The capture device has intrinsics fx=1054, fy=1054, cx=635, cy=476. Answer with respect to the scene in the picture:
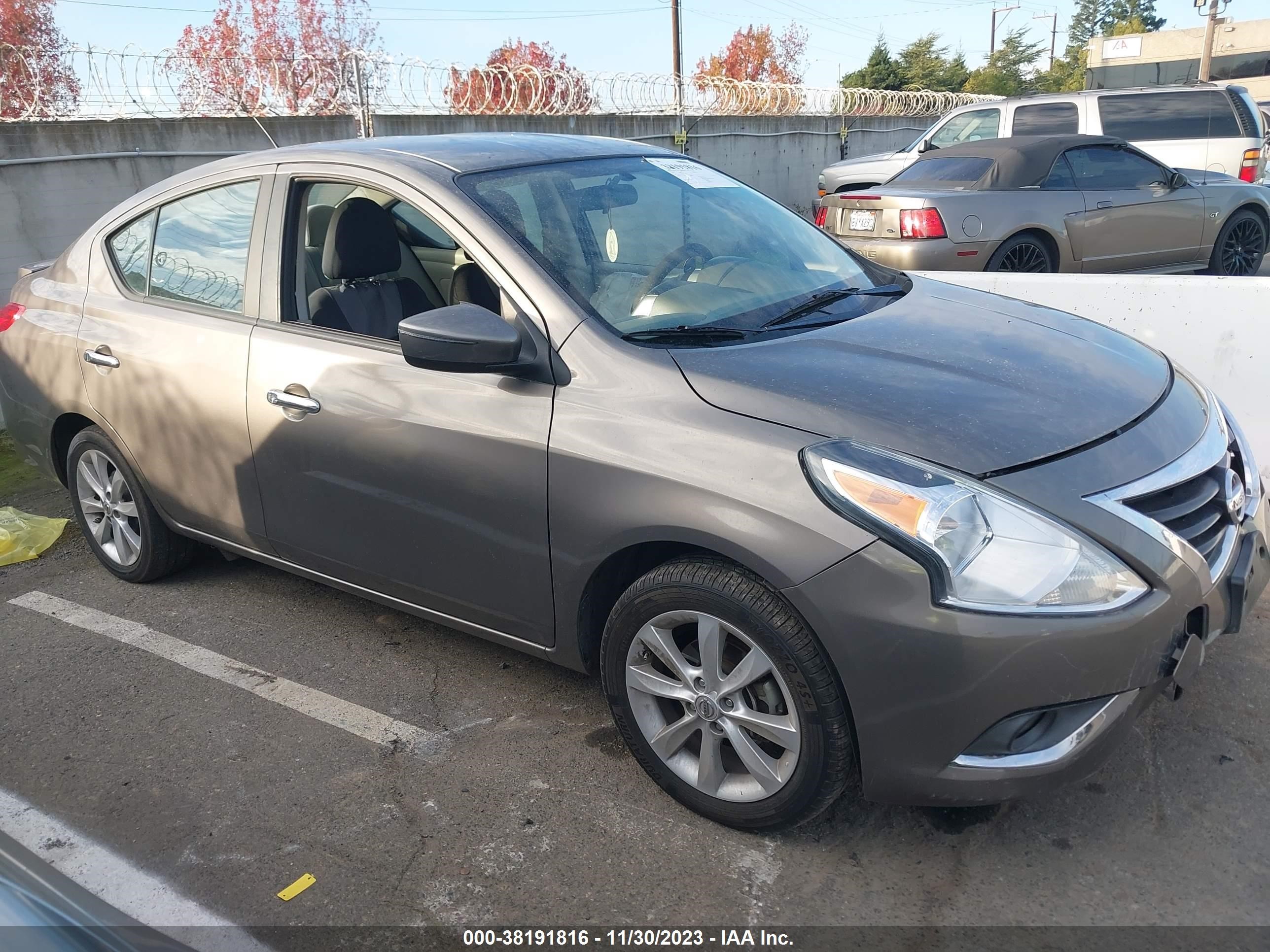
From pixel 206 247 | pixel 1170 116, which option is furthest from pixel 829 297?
pixel 1170 116

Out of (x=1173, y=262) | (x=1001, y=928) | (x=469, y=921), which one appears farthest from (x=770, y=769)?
(x=1173, y=262)

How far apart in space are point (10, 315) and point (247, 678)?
2097mm

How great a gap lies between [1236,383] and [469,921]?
3997mm

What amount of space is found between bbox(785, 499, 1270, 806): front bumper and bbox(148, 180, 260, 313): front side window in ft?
7.76

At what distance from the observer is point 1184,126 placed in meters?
11.5

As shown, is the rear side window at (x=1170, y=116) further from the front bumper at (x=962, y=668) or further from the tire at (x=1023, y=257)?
the front bumper at (x=962, y=668)

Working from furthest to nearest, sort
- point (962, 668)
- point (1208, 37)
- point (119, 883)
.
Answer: point (1208, 37)
point (119, 883)
point (962, 668)

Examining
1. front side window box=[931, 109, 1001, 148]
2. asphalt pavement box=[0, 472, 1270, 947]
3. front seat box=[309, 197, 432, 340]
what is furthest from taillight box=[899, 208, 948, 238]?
front seat box=[309, 197, 432, 340]

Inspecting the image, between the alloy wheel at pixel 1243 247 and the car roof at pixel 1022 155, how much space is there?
1.42 meters

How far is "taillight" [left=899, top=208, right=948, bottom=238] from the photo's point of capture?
7820 millimetres

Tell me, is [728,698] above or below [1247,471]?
below

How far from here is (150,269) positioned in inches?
158

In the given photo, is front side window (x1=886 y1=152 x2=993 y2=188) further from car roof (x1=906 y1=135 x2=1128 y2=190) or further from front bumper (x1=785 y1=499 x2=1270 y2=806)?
front bumper (x1=785 y1=499 x2=1270 y2=806)

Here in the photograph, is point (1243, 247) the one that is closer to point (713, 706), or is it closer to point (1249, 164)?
point (1249, 164)
